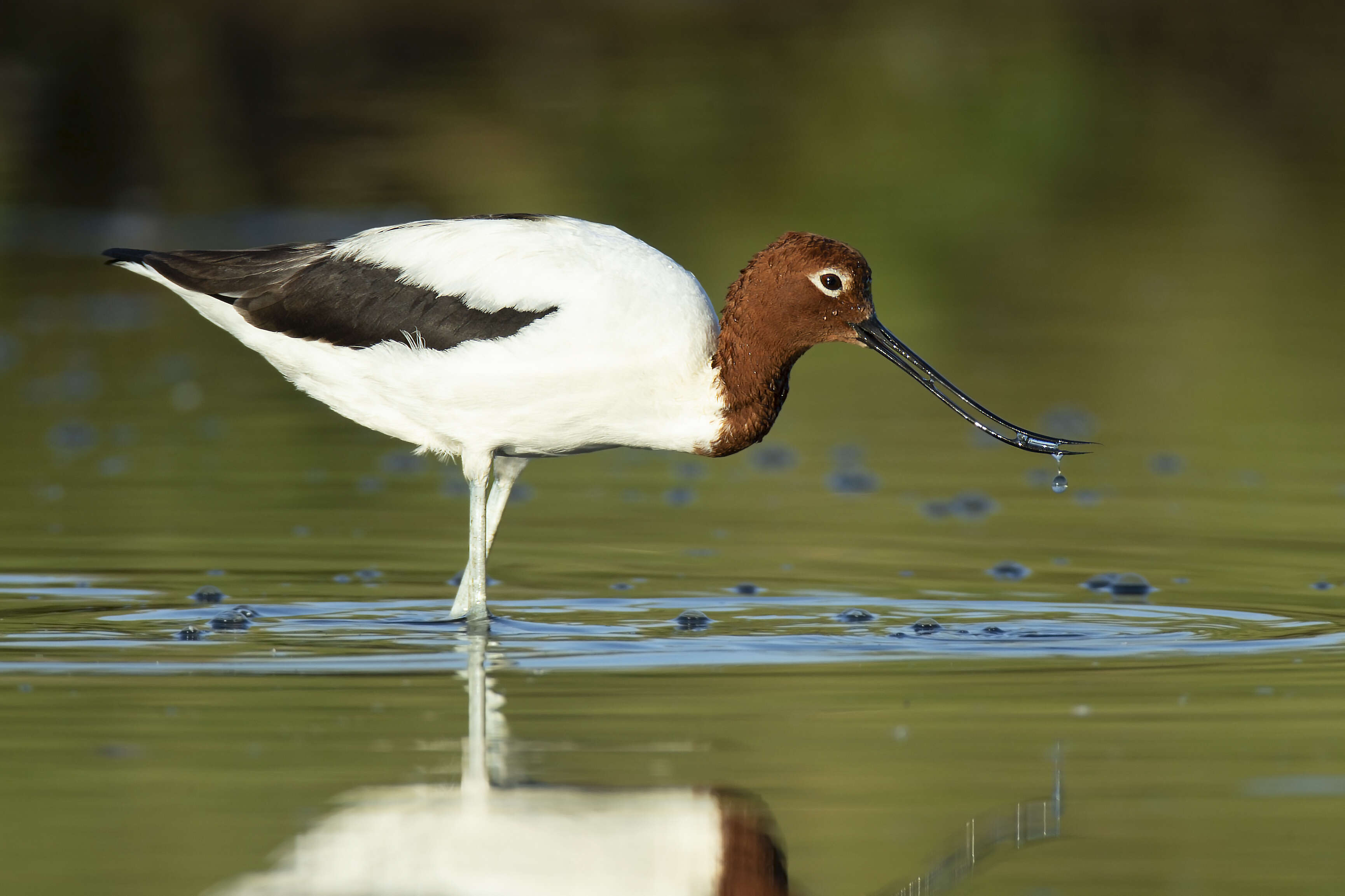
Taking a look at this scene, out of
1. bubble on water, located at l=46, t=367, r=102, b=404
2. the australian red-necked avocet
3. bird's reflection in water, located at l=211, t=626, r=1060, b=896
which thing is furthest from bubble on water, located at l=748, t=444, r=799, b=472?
bird's reflection in water, located at l=211, t=626, r=1060, b=896

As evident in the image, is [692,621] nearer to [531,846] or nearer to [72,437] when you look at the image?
[531,846]

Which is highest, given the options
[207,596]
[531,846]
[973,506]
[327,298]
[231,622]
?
[327,298]

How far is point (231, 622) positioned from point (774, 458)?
4902mm

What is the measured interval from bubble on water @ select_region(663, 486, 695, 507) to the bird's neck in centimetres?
300

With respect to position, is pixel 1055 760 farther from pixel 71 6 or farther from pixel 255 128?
pixel 71 6

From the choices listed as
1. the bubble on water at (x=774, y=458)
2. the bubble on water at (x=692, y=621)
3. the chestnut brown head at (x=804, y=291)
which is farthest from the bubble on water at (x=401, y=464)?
the chestnut brown head at (x=804, y=291)

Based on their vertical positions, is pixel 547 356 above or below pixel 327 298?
below

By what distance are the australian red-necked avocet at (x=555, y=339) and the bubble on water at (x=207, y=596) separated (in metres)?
0.88

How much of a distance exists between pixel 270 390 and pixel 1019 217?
10.6m

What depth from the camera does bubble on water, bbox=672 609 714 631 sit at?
8.55 metres

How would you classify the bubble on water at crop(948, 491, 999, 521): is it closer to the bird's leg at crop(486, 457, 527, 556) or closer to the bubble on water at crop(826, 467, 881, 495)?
the bubble on water at crop(826, 467, 881, 495)

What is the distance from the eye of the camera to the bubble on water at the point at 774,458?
12.6m

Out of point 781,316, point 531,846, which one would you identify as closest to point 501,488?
point 781,316

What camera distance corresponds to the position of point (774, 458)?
12.8 m
